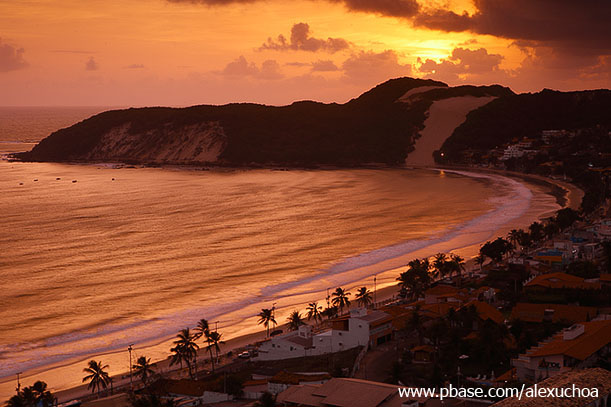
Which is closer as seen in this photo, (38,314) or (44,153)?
(38,314)

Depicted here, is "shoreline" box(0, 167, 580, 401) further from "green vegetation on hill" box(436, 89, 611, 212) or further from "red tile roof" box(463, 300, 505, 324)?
"green vegetation on hill" box(436, 89, 611, 212)

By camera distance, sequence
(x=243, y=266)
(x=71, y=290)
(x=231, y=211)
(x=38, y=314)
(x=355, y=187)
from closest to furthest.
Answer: (x=38, y=314) < (x=71, y=290) < (x=243, y=266) < (x=231, y=211) < (x=355, y=187)

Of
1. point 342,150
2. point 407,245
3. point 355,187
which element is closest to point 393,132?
point 342,150

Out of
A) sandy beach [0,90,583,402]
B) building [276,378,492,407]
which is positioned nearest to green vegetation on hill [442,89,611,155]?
sandy beach [0,90,583,402]

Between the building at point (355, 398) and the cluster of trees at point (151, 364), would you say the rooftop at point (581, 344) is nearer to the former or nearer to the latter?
the building at point (355, 398)

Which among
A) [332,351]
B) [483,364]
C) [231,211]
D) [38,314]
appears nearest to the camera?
[483,364]

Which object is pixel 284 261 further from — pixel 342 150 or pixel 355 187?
pixel 342 150

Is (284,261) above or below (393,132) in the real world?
below
